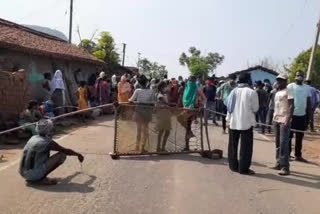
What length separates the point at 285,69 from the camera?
162 ft

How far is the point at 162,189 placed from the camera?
26.5ft

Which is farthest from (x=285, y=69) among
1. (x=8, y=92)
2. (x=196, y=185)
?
(x=196, y=185)

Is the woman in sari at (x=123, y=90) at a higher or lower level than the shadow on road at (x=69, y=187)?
higher

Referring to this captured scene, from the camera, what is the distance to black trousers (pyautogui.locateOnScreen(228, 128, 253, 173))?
9.60m

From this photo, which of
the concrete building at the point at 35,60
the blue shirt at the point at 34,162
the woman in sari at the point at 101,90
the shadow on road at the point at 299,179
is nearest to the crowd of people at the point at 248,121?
the shadow on road at the point at 299,179

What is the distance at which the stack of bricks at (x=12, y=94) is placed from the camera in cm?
1376

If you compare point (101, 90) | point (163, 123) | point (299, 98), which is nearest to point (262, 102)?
point (299, 98)

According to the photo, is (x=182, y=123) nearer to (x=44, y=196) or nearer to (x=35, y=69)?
(x=44, y=196)

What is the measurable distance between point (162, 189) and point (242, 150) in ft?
7.33

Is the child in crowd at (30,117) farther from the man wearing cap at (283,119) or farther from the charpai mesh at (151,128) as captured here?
the man wearing cap at (283,119)

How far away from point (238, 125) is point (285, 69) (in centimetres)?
4120

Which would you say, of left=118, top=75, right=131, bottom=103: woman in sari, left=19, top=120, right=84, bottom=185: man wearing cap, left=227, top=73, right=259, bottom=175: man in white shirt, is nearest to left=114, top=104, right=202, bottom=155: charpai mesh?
left=227, top=73, right=259, bottom=175: man in white shirt

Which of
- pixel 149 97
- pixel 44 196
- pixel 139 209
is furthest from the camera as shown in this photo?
pixel 149 97

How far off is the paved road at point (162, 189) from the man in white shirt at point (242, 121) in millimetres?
283
